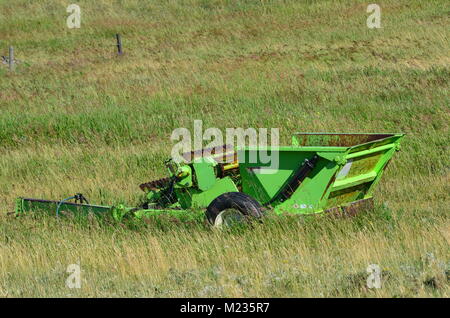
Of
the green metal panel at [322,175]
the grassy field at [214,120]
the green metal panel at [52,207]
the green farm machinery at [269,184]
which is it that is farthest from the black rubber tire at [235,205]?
the green metal panel at [52,207]

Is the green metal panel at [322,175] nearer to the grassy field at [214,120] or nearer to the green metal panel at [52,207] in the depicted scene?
the grassy field at [214,120]

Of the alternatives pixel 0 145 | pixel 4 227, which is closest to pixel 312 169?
pixel 4 227

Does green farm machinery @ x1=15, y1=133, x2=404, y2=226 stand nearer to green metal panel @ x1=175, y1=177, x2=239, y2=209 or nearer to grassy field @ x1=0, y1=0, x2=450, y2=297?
green metal panel @ x1=175, y1=177, x2=239, y2=209

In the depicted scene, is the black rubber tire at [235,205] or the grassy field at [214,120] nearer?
the grassy field at [214,120]

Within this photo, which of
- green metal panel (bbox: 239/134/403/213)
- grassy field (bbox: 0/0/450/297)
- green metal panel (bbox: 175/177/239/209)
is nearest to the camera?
grassy field (bbox: 0/0/450/297)

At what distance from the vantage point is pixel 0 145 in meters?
14.5

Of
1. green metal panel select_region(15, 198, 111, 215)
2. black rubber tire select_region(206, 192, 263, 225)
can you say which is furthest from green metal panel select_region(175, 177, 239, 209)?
green metal panel select_region(15, 198, 111, 215)

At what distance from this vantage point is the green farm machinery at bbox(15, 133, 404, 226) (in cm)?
741

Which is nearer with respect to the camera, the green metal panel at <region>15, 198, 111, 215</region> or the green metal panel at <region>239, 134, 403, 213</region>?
the green metal panel at <region>239, 134, 403, 213</region>

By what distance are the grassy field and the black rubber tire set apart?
0.17 metres

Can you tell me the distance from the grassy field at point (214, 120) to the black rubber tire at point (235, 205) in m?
0.17

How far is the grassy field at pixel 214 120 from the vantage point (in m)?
6.51

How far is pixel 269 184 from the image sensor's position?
25.3ft
